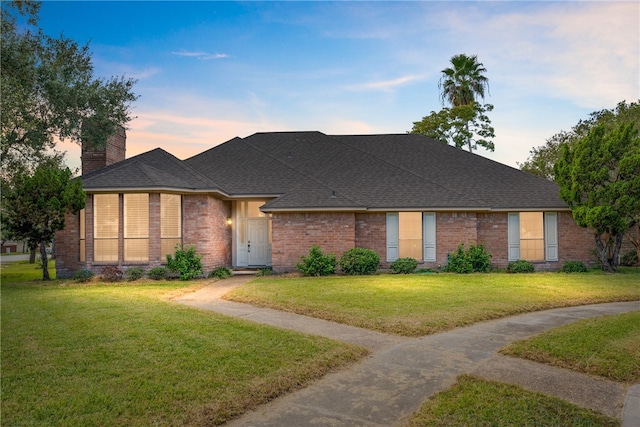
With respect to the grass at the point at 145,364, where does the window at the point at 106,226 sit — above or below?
above

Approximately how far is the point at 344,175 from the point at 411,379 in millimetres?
14883

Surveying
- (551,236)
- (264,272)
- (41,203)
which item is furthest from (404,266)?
(41,203)

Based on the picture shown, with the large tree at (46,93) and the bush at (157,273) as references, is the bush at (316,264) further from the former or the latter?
the large tree at (46,93)

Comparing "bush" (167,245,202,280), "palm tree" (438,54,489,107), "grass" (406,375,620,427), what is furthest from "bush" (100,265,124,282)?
"palm tree" (438,54,489,107)

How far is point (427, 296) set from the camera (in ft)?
35.7

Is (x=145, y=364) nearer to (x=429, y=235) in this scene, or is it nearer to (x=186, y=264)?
(x=186, y=264)

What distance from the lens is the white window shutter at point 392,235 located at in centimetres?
1767

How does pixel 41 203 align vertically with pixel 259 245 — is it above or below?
above

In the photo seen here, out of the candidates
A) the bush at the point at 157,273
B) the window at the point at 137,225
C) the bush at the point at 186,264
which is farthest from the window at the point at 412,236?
the window at the point at 137,225

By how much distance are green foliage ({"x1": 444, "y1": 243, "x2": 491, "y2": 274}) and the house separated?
41 cm

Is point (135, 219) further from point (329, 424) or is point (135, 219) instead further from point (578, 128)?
point (578, 128)

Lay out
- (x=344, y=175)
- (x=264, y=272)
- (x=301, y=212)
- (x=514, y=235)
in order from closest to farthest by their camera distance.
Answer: (x=264, y=272) < (x=301, y=212) < (x=514, y=235) < (x=344, y=175)

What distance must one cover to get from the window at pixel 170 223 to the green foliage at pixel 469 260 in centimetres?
1042

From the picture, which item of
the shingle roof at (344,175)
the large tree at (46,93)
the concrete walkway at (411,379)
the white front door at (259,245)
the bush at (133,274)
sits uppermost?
the large tree at (46,93)
